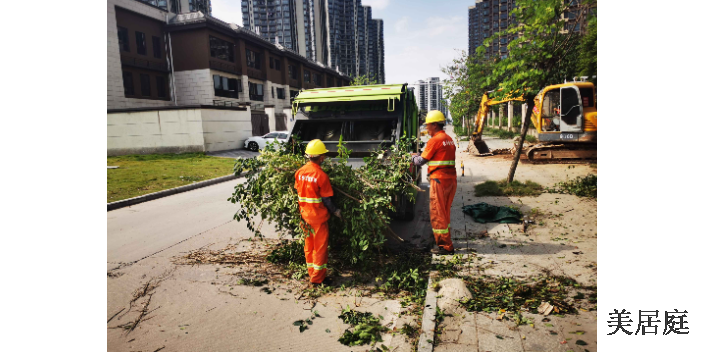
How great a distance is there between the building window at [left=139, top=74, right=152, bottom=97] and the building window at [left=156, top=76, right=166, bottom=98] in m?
0.69

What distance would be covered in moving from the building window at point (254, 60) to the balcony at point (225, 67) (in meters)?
1.97

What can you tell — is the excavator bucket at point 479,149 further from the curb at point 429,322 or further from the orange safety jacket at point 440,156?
the curb at point 429,322

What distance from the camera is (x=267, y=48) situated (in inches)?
1400

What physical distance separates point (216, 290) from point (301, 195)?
1.55 metres

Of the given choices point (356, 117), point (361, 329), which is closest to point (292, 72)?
point (356, 117)

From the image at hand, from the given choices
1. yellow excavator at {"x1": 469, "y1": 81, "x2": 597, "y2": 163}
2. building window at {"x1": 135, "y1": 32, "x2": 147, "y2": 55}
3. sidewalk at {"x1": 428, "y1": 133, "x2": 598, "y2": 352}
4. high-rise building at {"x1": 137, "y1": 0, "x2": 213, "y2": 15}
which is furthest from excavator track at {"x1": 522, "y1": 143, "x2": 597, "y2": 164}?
high-rise building at {"x1": 137, "y1": 0, "x2": 213, "y2": 15}

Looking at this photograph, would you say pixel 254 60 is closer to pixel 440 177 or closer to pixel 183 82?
pixel 183 82

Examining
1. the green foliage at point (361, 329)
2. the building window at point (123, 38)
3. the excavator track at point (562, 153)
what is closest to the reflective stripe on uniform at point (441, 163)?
the green foliage at point (361, 329)

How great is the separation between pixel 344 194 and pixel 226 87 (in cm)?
2988

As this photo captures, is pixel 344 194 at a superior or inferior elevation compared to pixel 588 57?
inferior

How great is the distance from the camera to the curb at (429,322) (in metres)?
2.98

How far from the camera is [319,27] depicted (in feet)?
244

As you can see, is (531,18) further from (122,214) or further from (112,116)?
(112,116)
